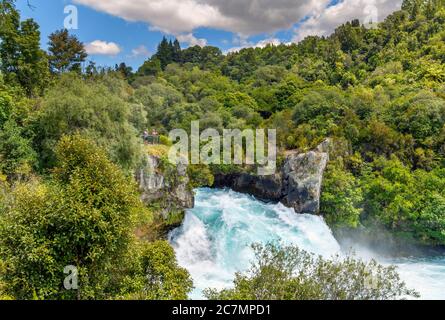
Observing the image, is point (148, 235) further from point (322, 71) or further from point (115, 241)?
point (322, 71)

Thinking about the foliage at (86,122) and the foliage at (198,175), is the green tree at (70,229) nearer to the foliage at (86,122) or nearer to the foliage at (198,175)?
the foliage at (86,122)

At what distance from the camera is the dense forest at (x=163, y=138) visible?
7930 mm

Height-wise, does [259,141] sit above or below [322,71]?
below

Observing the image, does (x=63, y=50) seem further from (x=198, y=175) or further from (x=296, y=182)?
(x=296, y=182)

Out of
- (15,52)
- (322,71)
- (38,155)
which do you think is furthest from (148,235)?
(322,71)

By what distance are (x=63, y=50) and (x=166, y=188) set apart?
20.1 meters

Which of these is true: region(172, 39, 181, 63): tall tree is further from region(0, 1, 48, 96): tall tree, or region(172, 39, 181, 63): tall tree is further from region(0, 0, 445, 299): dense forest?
region(0, 1, 48, 96): tall tree

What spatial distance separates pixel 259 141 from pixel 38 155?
646 inches

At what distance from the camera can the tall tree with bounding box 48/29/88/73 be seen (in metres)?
29.1

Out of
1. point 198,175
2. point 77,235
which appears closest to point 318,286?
point 77,235

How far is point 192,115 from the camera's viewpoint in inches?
1359

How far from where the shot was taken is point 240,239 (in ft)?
58.9

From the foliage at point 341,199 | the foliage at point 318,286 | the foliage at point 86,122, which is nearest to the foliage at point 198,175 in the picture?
the foliage at point 86,122

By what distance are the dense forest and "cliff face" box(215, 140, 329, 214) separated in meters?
0.99
